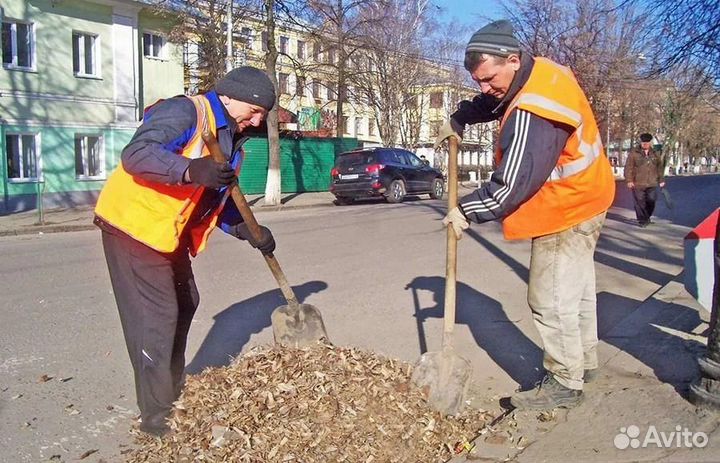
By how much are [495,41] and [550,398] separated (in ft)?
5.99

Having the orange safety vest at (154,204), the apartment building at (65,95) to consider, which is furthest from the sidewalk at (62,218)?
the orange safety vest at (154,204)

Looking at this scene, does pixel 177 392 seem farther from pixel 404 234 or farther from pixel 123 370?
pixel 404 234

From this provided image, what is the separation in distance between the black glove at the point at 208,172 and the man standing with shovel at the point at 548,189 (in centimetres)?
120

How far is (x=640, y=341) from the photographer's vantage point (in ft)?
16.3

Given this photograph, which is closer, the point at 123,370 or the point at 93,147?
the point at 123,370

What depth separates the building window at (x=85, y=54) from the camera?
73.3 ft

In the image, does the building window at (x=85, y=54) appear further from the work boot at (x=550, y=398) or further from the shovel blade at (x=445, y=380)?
the work boot at (x=550, y=398)

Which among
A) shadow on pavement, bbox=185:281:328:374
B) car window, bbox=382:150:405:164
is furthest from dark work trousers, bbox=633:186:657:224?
car window, bbox=382:150:405:164

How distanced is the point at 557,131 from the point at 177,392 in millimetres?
2319

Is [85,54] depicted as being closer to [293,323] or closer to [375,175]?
[375,175]

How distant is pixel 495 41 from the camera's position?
3.44 m

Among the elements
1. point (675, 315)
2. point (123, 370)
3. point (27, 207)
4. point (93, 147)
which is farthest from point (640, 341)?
point (93, 147)

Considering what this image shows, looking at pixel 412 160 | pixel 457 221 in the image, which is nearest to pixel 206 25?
pixel 412 160

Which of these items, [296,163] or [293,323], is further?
[296,163]
